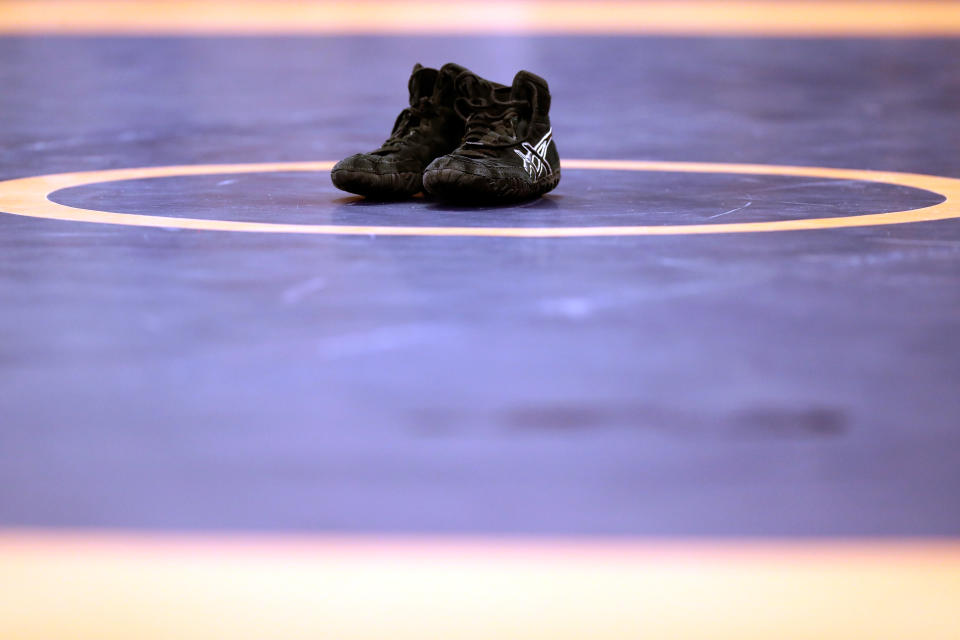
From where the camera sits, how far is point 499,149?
3.38 metres

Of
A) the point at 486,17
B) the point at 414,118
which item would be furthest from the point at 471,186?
the point at 486,17

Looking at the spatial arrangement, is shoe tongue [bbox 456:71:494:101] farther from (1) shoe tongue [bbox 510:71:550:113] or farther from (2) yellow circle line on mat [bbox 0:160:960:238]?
(2) yellow circle line on mat [bbox 0:160:960:238]

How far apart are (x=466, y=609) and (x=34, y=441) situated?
1.93 ft

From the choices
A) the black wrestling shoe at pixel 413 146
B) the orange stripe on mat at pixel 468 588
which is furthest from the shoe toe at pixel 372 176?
the orange stripe on mat at pixel 468 588

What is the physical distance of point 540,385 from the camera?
178 centimetres

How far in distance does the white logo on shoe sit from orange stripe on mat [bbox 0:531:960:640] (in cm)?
214

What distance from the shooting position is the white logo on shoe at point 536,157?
11.2 feet

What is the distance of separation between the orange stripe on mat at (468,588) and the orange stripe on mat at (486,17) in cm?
1141

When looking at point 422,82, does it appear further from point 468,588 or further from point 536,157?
point 468,588

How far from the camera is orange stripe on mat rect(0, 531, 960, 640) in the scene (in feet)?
4.01

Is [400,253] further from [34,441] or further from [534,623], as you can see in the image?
[534,623]

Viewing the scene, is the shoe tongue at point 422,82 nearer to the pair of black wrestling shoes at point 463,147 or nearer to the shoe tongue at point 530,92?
the pair of black wrestling shoes at point 463,147

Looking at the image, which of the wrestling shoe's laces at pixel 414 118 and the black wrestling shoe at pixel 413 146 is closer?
the black wrestling shoe at pixel 413 146

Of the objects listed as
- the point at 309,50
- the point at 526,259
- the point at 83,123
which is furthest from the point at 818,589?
the point at 309,50
